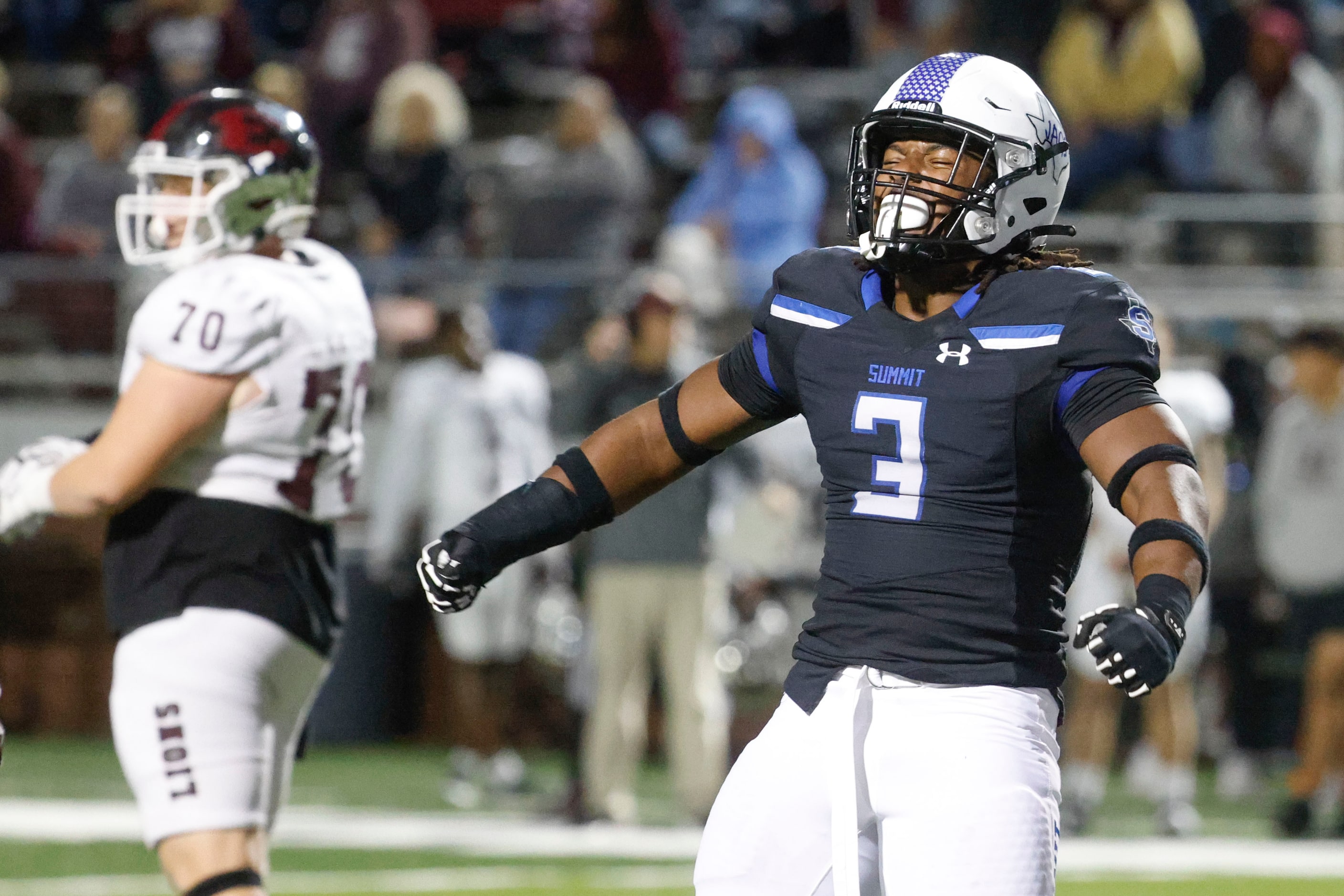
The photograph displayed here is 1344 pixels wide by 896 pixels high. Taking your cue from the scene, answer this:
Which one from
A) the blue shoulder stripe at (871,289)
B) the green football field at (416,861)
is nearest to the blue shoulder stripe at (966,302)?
the blue shoulder stripe at (871,289)

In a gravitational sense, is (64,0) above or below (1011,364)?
above

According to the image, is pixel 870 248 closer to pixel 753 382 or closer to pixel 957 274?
pixel 957 274

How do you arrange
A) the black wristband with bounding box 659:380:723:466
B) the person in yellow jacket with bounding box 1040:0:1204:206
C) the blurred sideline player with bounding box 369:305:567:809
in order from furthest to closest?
1. the person in yellow jacket with bounding box 1040:0:1204:206
2. the blurred sideline player with bounding box 369:305:567:809
3. the black wristband with bounding box 659:380:723:466

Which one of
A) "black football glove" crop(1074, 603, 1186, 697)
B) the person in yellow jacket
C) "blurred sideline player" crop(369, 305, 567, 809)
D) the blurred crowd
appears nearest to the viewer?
"black football glove" crop(1074, 603, 1186, 697)

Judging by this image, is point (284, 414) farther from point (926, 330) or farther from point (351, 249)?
point (351, 249)

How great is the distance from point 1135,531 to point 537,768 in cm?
809

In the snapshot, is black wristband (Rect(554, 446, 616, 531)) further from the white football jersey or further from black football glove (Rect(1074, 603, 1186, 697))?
black football glove (Rect(1074, 603, 1186, 697))

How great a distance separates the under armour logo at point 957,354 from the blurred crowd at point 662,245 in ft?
16.2

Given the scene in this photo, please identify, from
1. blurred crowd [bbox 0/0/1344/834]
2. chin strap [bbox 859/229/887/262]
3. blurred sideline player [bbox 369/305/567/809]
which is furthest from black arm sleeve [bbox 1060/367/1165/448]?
blurred sideline player [bbox 369/305/567/809]

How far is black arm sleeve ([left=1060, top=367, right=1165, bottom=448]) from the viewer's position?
3.23m

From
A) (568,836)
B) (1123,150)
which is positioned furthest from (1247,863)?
(1123,150)

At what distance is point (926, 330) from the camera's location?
3412 mm

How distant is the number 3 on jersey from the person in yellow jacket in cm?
871

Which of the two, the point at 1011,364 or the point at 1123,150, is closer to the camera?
the point at 1011,364
